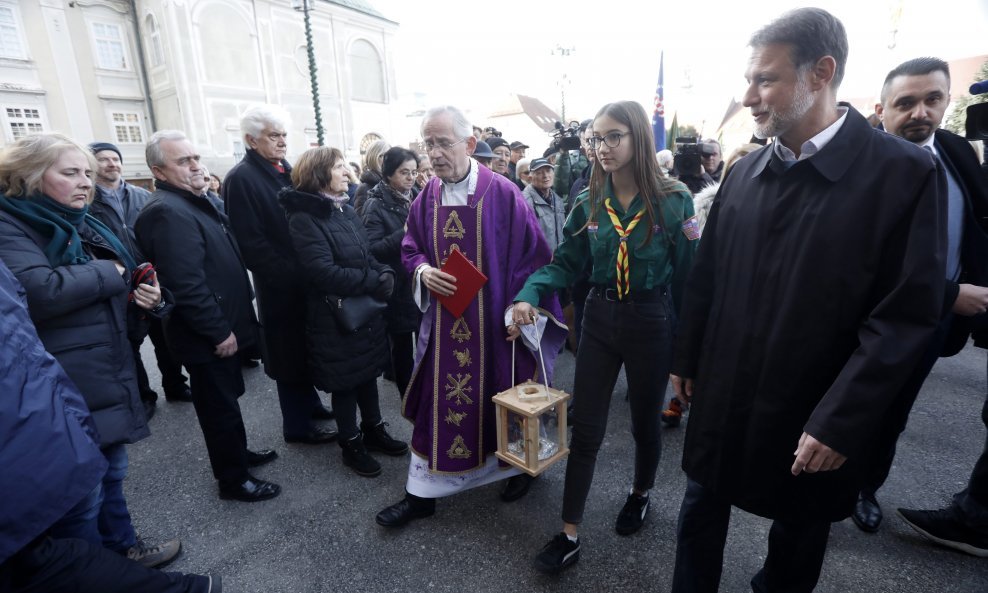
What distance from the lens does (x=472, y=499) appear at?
294cm

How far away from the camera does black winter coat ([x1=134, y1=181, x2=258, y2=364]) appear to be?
258 centimetres

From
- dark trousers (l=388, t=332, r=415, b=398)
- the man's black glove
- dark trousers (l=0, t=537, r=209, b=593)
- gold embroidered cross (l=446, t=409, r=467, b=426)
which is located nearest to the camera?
dark trousers (l=0, t=537, r=209, b=593)

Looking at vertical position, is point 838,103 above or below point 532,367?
above

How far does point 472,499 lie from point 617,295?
1539 millimetres

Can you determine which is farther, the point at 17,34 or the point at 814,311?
the point at 17,34

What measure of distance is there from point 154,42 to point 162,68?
129cm

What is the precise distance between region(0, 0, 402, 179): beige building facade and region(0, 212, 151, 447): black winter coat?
20579mm

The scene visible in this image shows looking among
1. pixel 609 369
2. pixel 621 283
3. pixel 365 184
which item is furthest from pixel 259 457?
pixel 621 283

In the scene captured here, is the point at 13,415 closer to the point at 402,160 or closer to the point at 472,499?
the point at 472,499

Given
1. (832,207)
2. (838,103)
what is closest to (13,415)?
(832,207)

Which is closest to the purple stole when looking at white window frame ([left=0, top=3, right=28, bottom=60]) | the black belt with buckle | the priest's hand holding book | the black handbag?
the priest's hand holding book

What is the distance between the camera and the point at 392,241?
3.61 m

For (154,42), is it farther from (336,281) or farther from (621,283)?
(621,283)

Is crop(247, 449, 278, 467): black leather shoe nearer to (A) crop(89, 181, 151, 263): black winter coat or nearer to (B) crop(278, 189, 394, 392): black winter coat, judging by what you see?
(B) crop(278, 189, 394, 392): black winter coat
